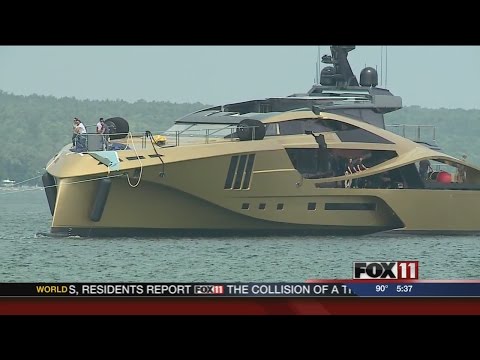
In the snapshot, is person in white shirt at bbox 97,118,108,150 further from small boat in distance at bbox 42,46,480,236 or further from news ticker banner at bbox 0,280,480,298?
news ticker banner at bbox 0,280,480,298

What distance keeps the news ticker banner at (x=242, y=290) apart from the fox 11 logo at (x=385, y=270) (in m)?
0.31

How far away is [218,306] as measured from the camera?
17078mm

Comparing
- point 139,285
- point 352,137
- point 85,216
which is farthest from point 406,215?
point 139,285

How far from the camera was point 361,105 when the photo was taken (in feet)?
123

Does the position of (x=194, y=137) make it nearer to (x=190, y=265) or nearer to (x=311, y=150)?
(x=311, y=150)

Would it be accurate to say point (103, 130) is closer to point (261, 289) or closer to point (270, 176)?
point (270, 176)

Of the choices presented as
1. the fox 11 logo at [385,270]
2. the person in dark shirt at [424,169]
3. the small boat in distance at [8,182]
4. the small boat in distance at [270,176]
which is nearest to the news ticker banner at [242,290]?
the fox 11 logo at [385,270]

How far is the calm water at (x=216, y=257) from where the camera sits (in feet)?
88.7

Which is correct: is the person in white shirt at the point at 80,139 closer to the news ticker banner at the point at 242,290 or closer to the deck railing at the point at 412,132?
the deck railing at the point at 412,132

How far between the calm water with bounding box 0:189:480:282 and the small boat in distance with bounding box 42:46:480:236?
57cm

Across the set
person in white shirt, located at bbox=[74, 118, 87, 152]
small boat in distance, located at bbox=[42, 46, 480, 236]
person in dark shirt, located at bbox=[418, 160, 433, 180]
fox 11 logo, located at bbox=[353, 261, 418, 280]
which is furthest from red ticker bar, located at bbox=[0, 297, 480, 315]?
person in dark shirt, located at bbox=[418, 160, 433, 180]

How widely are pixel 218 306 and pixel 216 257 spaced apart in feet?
43.0

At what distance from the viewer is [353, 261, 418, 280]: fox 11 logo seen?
1770cm

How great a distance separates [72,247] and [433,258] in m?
8.44
